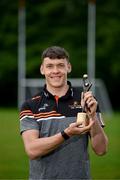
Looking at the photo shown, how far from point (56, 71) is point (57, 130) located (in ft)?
1.21

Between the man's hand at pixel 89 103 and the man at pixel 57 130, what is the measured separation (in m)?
0.01

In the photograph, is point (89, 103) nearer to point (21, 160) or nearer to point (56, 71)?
point (56, 71)

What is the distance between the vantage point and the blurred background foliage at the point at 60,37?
116 feet

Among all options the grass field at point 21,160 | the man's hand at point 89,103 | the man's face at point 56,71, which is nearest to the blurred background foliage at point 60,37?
the grass field at point 21,160

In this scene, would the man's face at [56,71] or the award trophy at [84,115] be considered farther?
the man's face at [56,71]

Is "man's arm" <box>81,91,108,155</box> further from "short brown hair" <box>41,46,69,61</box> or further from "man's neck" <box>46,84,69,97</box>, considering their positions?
"short brown hair" <box>41,46,69,61</box>

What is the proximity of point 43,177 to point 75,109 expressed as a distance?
457 mm

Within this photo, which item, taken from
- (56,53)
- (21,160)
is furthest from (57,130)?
(21,160)

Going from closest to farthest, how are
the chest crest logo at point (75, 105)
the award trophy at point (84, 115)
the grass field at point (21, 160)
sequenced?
the award trophy at point (84, 115)
the chest crest logo at point (75, 105)
the grass field at point (21, 160)

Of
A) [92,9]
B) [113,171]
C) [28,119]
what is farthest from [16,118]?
[28,119]

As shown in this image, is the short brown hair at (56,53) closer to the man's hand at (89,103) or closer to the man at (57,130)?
the man at (57,130)

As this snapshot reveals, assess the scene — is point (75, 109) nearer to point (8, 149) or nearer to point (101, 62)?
point (8, 149)

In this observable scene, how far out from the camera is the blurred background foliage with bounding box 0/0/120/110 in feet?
116

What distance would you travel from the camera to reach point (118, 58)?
116ft
